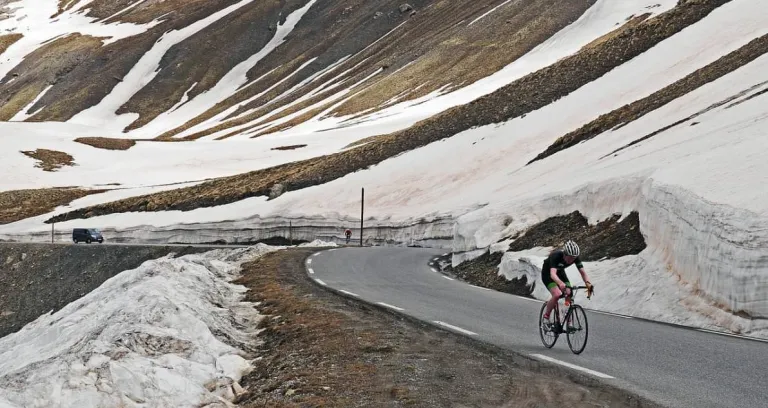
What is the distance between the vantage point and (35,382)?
9.40 metres

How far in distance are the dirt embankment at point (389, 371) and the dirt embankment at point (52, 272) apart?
35575 millimetres

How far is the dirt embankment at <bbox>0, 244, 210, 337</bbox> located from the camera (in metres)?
46.3

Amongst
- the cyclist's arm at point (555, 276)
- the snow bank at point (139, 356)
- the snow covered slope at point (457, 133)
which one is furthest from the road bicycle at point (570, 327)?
the snow bank at point (139, 356)

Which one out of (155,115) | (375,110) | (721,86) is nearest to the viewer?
(721,86)

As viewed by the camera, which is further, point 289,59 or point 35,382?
point 289,59

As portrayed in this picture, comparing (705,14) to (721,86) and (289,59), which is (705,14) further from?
(289,59)

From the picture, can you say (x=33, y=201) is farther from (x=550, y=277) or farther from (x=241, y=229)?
(x=550, y=277)

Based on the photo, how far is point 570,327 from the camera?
11.6 meters

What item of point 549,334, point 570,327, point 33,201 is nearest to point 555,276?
point 570,327

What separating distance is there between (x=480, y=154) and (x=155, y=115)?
117 meters

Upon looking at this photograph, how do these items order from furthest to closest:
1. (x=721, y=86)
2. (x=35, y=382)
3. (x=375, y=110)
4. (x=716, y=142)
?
1. (x=375, y=110)
2. (x=721, y=86)
3. (x=716, y=142)
4. (x=35, y=382)

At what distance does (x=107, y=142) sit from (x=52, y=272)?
69.1 meters

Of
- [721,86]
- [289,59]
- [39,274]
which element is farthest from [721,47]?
[289,59]

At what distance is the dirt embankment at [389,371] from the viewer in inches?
346
